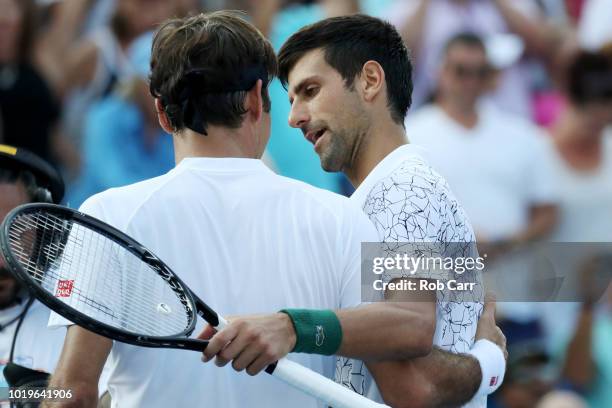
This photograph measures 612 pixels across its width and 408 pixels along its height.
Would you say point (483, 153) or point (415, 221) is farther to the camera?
point (483, 153)

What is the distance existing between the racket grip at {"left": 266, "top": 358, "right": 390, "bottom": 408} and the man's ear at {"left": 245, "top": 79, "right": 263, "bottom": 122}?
646 mm

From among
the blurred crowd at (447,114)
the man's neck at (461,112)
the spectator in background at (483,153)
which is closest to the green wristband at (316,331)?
the blurred crowd at (447,114)

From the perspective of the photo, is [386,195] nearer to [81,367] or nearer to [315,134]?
[315,134]

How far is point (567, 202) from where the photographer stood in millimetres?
6555

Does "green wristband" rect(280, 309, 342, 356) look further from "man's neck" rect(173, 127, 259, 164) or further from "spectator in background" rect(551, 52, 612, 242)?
"spectator in background" rect(551, 52, 612, 242)

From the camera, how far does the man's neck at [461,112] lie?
21.7 feet

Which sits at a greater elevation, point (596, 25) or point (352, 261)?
point (596, 25)

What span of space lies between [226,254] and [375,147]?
2.87 ft

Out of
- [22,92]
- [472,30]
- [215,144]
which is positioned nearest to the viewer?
[215,144]

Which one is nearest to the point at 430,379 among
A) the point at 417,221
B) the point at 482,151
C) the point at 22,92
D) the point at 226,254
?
the point at 417,221

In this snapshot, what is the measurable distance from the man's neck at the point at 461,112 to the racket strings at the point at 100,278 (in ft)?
13.0

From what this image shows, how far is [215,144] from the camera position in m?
3.00

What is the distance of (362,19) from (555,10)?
11.5 feet

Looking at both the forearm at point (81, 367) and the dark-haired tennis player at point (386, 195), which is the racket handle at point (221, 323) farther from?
the forearm at point (81, 367)
